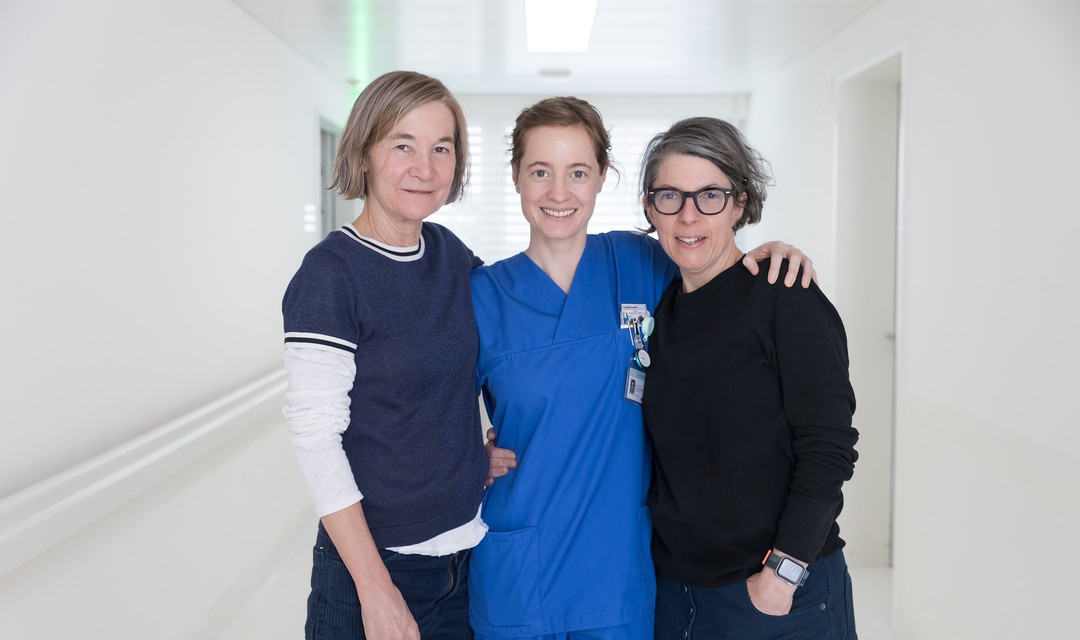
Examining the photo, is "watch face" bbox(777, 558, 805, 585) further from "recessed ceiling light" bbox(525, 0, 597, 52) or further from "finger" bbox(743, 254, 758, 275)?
"recessed ceiling light" bbox(525, 0, 597, 52)

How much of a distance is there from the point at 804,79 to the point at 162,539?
3.81m

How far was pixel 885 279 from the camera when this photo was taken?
144 inches

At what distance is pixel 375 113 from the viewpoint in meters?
1.39

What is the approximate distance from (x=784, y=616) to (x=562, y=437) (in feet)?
1.63

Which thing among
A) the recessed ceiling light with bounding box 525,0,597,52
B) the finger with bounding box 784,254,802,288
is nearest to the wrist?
the finger with bounding box 784,254,802,288

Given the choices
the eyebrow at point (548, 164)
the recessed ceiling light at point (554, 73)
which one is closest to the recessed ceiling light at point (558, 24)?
the recessed ceiling light at point (554, 73)

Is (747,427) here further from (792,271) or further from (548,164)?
(548,164)

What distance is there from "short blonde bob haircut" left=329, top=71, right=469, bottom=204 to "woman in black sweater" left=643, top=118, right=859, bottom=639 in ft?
1.50

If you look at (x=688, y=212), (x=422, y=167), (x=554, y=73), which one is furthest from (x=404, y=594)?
(x=554, y=73)

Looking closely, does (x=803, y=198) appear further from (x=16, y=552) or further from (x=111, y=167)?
(x=16, y=552)

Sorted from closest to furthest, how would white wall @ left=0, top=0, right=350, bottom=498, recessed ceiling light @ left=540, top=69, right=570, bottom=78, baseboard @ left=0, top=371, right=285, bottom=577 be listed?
baseboard @ left=0, top=371, right=285, bottom=577 < white wall @ left=0, top=0, right=350, bottom=498 < recessed ceiling light @ left=540, top=69, right=570, bottom=78

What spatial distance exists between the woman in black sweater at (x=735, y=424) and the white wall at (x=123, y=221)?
1.52m

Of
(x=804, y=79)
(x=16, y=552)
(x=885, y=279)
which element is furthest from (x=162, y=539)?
(x=804, y=79)

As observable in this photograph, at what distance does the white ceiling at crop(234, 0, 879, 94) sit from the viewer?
138 inches
